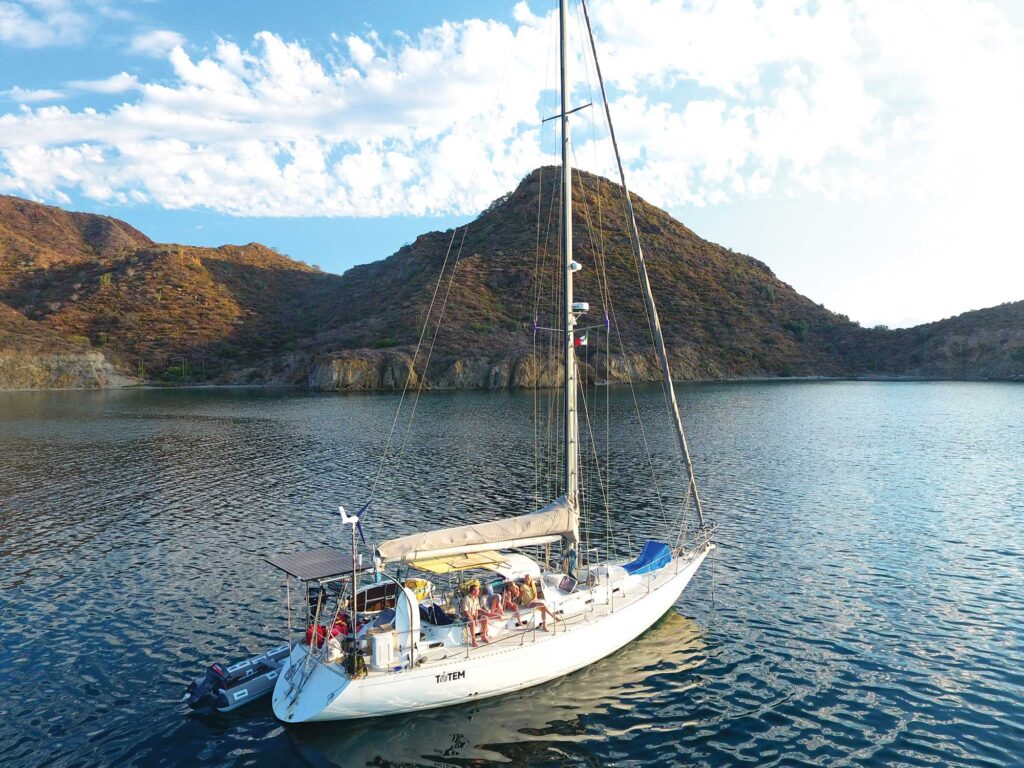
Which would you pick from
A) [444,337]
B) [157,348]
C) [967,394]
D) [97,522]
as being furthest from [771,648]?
[157,348]

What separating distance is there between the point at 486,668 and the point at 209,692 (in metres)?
7.22

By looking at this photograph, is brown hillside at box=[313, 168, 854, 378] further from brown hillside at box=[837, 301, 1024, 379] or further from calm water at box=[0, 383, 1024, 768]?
calm water at box=[0, 383, 1024, 768]

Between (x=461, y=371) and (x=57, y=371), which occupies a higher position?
(x=57, y=371)

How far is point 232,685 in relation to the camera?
55.0 feet

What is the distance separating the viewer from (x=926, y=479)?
4412 cm

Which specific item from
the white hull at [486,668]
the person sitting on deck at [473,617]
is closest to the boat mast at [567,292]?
the white hull at [486,668]

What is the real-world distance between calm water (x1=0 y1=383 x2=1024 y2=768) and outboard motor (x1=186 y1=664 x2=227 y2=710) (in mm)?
378

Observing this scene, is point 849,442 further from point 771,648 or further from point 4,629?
point 4,629

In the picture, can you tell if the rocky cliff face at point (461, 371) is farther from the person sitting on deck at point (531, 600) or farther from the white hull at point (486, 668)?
the person sitting on deck at point (531, 600)

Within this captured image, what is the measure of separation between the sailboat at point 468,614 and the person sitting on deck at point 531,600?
0.10 feet

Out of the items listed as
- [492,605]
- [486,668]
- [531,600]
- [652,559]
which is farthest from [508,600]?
[652,559]

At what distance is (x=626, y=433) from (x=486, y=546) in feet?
167

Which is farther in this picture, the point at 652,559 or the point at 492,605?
the point at 652,559

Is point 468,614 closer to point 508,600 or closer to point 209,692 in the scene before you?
point 508,600
